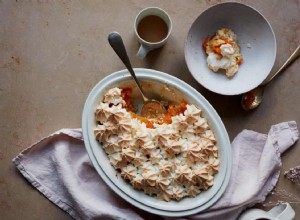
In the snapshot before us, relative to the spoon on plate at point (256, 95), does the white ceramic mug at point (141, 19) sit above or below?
above

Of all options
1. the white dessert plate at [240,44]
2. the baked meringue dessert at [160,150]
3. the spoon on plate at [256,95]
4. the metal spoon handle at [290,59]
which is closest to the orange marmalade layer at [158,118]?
the baked meringue dessert at [160,150]

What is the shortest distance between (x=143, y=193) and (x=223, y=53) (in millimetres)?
626

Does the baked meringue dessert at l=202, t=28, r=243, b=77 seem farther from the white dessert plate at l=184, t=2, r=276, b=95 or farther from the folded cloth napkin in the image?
the folded cloth napkin

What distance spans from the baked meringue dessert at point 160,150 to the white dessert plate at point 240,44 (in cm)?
22

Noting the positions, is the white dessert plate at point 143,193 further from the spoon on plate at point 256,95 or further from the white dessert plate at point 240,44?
the spoon on plate at point 256,95

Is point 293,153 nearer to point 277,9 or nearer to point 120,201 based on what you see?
point 277,9

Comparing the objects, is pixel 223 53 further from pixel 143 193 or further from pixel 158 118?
pixel 143 193

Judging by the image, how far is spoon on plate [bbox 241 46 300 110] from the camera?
1.86 m

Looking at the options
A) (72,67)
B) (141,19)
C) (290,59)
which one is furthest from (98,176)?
(290,59)

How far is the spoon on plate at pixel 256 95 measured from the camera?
186cm

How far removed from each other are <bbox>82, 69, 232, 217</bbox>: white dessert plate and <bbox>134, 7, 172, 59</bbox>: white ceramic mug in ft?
0.41

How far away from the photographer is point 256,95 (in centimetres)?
187

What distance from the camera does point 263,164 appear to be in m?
1.79

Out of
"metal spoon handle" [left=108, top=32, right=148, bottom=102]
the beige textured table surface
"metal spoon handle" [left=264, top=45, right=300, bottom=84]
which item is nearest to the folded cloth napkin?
the beige textured table surface
